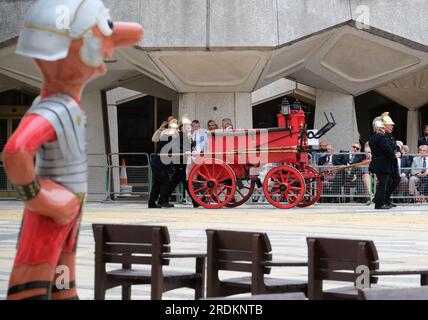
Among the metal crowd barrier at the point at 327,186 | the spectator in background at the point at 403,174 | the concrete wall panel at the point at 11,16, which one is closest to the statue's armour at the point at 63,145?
the metal crowd barrier at the point at 327,186

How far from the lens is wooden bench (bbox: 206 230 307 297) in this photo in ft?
23.7

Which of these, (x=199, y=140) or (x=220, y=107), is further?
(x=220, y=107)

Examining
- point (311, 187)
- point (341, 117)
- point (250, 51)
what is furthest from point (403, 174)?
point (341, 117)


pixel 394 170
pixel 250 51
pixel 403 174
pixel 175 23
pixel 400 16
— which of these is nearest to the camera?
pixel 394 170

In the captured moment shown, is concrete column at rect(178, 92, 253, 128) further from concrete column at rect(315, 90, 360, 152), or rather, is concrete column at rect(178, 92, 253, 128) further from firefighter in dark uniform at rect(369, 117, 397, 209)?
firefighter in dark uniform at rect(369, 117, 397, 209)

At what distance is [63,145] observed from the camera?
486 cm

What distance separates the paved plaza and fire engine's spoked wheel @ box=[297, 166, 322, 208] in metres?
0.29

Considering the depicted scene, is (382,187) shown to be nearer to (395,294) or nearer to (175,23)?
(175,23)

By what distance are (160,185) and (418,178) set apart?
5708 mm

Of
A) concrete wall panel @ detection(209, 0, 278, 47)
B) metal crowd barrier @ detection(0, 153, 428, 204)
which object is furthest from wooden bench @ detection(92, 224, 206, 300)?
concrete wall panel @ detection(209, 0, 278, 47)

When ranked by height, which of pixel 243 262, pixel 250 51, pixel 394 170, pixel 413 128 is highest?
pixel 250 51

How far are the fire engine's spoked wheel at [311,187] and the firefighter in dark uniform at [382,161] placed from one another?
49.8 inches

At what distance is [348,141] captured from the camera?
98.0ft

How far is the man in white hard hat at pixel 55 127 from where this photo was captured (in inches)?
189
